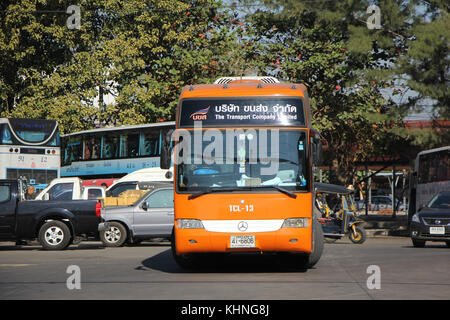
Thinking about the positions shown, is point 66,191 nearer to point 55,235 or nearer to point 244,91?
point 55,235

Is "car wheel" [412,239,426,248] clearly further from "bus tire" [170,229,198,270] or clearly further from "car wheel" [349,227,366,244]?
"bus tire" [170,229,198,270]

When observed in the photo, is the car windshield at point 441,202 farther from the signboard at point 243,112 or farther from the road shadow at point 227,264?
the signboard at point 243,112

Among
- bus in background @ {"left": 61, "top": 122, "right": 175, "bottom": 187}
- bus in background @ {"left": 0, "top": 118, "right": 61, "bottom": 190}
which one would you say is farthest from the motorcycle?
bus in background @ {"left": 0, "top": 118, "right": 61, "bottom": 190}

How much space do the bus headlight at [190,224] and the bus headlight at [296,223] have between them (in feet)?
4.44

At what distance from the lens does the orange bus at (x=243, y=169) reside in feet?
42.0

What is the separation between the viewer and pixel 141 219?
2275 cm

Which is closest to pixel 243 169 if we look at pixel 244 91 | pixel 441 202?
pixel 244 91

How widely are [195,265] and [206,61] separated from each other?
842 inches

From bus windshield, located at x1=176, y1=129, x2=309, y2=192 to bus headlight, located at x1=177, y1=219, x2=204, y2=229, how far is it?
19.9 inches

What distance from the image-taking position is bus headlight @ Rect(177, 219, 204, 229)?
1287cm

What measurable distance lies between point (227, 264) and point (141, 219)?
757 centimetres

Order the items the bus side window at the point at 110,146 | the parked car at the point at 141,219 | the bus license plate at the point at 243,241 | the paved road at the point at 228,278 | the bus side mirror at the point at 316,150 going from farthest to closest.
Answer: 1. the bus side window at the point at 110,146
2. the parked car at the point at 141,219
3. the bus side mirror at the point at 316,150
4. the bus license plate at the point at 243,241
5. the paved road at the point at 228,278

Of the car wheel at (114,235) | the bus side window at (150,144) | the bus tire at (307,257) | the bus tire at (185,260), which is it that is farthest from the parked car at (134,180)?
the bus tire at (307,257)
